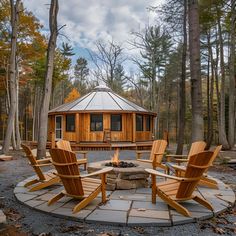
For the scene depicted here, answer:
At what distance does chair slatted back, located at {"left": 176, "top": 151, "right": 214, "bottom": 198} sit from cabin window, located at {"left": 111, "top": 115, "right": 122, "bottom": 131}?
427 inches

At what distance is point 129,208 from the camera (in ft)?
10.8

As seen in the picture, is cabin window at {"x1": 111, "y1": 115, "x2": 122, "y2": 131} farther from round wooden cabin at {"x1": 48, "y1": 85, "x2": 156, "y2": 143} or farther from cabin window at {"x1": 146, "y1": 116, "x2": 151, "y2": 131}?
cabin window at {"x1": 146, "y1": 116, "x2": 151, "y2": 131}

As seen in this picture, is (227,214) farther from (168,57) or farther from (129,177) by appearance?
(168,57)

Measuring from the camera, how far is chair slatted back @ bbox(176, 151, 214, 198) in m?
3.04

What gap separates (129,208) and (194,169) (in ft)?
3.44

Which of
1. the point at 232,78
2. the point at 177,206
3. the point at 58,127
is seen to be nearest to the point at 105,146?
the point at 58,127

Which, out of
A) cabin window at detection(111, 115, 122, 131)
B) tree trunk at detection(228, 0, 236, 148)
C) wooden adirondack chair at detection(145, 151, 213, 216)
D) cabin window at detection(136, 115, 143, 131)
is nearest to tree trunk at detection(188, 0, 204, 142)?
wooden adirondack chair at detection(145, 151, 213, 216)

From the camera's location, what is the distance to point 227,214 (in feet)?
10.5

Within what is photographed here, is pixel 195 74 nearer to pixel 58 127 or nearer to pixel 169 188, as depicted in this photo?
pixel 169 188

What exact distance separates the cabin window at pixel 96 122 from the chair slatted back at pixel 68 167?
34.9ft

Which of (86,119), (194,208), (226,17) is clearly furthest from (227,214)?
(226,17)

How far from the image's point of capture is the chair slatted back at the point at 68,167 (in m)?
3.12

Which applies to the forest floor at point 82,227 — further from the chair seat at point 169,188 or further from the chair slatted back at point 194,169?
the chair seat at point 169,188

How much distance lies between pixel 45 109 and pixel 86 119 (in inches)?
226
